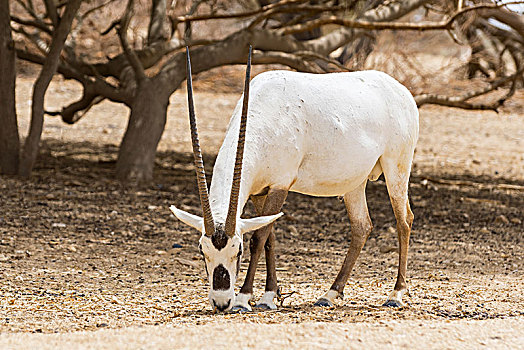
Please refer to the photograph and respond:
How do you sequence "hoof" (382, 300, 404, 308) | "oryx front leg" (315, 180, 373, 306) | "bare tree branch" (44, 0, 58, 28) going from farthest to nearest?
"bare tree branch" (44, 0, 58, 28), "oryx front leg" (315, 180, 373, 306), "hoof" (382, 300, 404, 308)

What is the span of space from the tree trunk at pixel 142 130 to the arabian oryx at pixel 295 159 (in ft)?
14.3

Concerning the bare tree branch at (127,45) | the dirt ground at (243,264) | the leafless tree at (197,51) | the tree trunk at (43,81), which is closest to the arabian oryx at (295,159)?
the dirt ground at (243,264)

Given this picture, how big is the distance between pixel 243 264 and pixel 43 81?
3829 millimetres

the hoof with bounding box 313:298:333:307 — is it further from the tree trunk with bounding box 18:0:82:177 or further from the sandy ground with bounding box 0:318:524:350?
the tree trunk with bounding box 18:0:82:177

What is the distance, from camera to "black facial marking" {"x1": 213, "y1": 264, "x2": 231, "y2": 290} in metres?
4.42

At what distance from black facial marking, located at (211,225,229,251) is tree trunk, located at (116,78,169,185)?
17.5ft

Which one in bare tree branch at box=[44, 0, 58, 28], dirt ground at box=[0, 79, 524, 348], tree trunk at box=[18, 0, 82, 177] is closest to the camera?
dirt ground at box=[0, 79, 524, 348]

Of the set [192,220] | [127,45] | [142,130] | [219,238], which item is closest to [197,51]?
[127,45]

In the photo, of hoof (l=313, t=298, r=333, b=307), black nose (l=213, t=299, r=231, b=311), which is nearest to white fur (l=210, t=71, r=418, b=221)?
black nose (l=213, t=299, r=231, b=311)

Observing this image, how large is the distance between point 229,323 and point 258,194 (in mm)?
1325

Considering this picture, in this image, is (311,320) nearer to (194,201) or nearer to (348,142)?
(348,142)

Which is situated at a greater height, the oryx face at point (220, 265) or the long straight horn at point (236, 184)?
the long straight horn at point (236, 184)

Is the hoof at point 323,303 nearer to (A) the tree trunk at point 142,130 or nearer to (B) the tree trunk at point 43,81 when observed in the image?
(A) the tree trunk at point 142,130

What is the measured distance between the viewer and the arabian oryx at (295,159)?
4.46 metres
